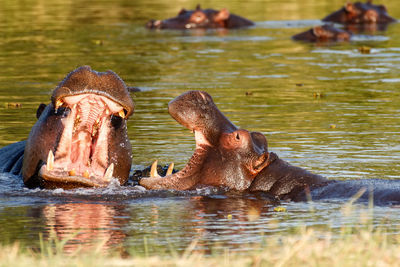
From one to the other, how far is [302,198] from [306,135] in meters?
2.99

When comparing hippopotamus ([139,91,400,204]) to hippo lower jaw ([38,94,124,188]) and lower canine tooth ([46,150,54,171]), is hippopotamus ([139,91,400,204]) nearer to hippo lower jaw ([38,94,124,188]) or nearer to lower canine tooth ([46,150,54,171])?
hippo lower jaw ([38,94,124,188])

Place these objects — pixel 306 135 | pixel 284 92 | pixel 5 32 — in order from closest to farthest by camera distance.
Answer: pixel 306 135 → pixel 284 92 → pixel 5 32

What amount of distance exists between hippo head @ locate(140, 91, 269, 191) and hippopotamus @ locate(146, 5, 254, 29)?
16.3 metres

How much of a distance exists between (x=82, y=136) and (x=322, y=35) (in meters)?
14.5

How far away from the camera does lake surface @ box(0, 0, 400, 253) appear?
244 inches

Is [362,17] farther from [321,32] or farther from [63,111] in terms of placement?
[63,111]

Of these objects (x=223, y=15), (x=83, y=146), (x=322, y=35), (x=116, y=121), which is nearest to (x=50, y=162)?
(x=83, y=146)

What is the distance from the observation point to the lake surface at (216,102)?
6199 mm

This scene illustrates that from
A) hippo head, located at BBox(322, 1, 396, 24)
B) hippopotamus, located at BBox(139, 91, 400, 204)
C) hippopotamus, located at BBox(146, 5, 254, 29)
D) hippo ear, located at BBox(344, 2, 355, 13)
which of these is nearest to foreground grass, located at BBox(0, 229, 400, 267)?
hippopotamus, located at BBox(139, 91, 400, 204)

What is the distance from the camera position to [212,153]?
279 inches

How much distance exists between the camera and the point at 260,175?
7266 mm

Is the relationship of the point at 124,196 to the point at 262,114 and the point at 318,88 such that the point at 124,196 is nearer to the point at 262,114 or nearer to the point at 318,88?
the point at 262,114

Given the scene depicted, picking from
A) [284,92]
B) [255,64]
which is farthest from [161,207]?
[255,64]

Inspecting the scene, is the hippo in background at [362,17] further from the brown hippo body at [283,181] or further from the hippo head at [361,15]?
the brown hippo body at [283,181]
